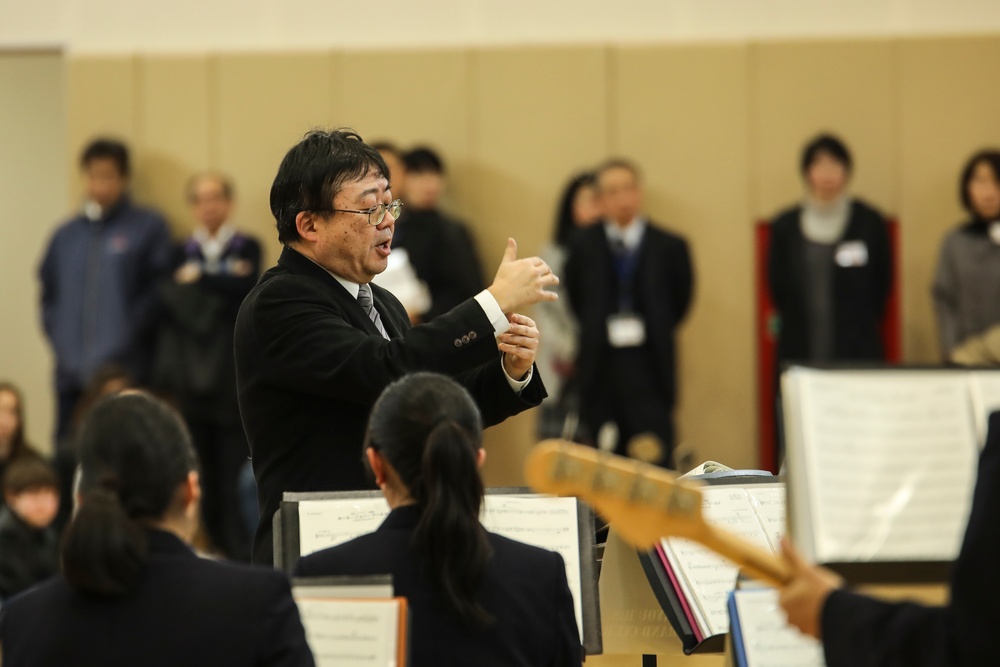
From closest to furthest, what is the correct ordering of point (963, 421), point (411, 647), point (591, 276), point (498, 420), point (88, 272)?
point (963, 421)
point (411, 647)
point (498, 420)
point (591, 276)
point (88, 272)

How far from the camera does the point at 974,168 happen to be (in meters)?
6.71

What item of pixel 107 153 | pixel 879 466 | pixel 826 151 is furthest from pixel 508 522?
pixel 107 153

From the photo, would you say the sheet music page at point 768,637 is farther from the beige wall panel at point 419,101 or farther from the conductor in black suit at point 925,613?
the beige wall panel at point 419,101

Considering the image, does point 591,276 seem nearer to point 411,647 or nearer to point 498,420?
point 498,420

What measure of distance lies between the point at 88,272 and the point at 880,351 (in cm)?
403

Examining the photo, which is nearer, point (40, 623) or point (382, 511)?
point (40, 623)

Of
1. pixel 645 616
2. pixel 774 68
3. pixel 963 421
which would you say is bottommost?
pixel 645 616

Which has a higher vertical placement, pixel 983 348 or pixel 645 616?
pixel 983 348

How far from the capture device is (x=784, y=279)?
269 inches

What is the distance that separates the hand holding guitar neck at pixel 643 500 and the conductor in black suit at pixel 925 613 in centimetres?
5

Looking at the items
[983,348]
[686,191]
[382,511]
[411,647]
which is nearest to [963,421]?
[411,647]

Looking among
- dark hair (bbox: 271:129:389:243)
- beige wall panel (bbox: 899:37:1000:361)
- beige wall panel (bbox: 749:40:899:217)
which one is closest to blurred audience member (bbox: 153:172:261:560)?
beige wall panel (bbox: 749:40:899:217)

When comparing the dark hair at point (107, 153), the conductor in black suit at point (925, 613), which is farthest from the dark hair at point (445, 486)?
the dark hair at point (107, 153)

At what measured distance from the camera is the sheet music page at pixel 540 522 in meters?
2.58
